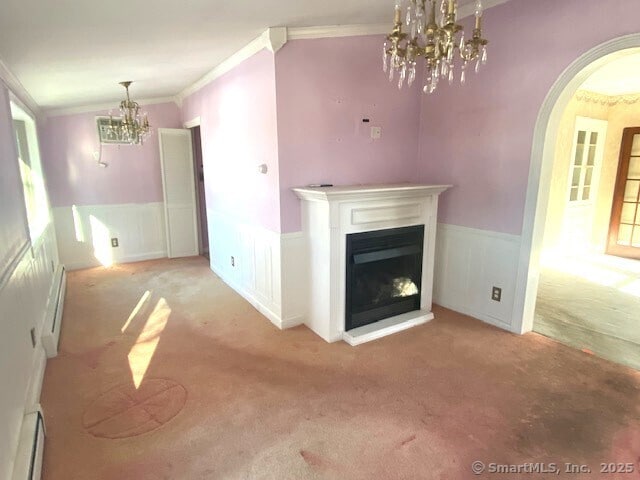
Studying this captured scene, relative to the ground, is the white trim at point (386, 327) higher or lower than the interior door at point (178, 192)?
lower

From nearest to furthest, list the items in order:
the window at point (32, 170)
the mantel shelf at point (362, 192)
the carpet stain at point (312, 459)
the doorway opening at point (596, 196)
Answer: the carpet stain at point (312, 459), the mantel shelf at point (362, 192), the window at point (32, 170), the doorway opening at point (596, 196)

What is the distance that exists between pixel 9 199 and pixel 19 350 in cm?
99

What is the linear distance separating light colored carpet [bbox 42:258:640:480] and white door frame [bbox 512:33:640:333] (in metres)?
0.35

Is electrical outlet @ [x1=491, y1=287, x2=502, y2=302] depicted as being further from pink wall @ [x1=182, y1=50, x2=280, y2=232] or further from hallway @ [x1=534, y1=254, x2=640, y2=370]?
pink wall @ [x1=182, y1=50, x2=280, y2=232]

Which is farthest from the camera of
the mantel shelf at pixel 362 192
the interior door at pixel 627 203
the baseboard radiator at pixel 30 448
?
the interior door at pixel 627 203

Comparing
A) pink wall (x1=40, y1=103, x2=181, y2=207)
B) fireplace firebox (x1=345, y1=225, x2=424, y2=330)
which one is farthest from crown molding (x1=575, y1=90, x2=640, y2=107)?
pink wall (x1=40, y1=103, x2=181, y2=207)

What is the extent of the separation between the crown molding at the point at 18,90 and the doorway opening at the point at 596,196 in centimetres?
512

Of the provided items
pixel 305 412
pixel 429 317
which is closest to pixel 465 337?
pixel 429 317

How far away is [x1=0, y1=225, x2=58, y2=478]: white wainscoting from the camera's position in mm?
1630

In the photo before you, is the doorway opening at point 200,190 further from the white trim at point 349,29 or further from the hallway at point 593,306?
the hallway at point 593,306

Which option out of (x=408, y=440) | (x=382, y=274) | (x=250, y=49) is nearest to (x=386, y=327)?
(x=382, y=274)

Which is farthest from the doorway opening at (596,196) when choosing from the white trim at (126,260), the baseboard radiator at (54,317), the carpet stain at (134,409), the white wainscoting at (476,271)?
the white trim at (126,260)

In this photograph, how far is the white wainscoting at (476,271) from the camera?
120 inches

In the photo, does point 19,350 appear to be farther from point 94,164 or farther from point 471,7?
point 471,7
